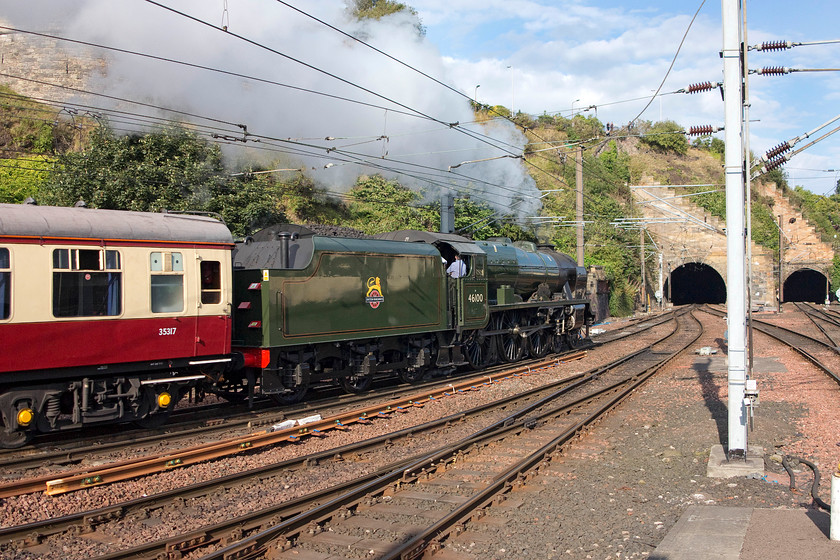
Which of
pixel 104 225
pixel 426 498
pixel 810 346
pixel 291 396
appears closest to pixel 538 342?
pixel 810 346

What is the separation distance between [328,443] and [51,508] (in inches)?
147

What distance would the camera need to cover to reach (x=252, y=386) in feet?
37.7

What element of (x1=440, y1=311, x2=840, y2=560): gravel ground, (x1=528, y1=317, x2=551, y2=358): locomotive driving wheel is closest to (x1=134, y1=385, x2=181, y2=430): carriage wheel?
(x1=440, y1=311, x2=840, y2=560): gravel ground

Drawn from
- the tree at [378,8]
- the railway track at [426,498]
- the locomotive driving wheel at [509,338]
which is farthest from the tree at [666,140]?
the railway track at [426,498]

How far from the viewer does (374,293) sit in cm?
1321

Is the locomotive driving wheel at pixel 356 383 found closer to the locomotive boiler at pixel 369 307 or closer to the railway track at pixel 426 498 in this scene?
the locomotive boiler at pixel 369 307

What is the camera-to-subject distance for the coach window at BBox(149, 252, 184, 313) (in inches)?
377

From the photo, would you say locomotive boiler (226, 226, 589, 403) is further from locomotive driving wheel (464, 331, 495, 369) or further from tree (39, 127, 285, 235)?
tree (39, 127, 285, 235)

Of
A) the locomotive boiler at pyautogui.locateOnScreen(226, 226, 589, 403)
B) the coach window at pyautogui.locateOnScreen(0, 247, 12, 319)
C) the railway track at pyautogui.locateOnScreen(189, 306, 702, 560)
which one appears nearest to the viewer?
the railway track at pyautogui.locateOnScreen(189, 306, 702, 560)

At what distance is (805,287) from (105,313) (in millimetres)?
76626

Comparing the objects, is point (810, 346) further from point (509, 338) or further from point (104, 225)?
point (104, 225)

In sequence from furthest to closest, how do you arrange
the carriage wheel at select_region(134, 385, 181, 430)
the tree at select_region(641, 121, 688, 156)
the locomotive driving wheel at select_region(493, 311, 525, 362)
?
the tree at select_region(641, 121, 688, 156), the locomotive driving wheel at select_region(493, 311, 525, 362), the carriage wheel at select_region(134, 385, 181, 430)

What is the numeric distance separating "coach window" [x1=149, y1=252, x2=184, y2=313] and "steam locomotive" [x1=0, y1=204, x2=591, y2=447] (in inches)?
0.7

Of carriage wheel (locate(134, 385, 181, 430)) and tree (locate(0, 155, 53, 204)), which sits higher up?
tree (locate(0, 155, 53, 204))
